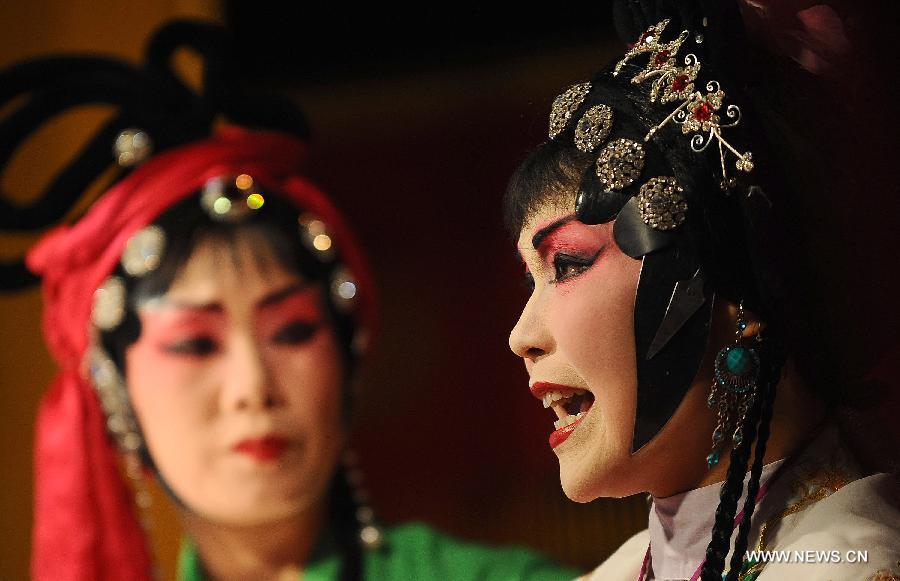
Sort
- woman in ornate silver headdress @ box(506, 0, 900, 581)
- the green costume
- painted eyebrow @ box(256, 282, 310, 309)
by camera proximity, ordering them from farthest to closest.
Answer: painted eyebrow @ box(256, 282, 310, 309), the green costume, woman in ornate silver headdress @ box(506, 0, 900, 581)

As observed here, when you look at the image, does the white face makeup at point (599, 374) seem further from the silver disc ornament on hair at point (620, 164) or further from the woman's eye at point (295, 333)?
the woman's eye at point (295, 333)

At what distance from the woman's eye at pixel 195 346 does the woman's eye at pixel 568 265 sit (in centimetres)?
76

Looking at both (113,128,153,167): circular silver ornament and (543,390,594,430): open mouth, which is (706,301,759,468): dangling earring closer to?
(543,390,594,430): open mouth

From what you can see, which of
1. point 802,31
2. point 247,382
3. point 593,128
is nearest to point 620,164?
point 593,128

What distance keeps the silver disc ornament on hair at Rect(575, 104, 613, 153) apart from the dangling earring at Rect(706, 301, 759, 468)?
130 millimetres

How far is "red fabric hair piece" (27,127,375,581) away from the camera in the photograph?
4.60 ft

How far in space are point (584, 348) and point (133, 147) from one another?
0.97 m

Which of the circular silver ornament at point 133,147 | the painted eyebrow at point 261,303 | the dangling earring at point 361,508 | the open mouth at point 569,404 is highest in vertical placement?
the circular silver ornament at point 133,147

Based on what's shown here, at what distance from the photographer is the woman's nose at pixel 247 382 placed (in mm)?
1337

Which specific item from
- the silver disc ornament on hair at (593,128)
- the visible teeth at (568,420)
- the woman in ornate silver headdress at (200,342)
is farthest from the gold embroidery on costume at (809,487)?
the woman in ornate silver headdress at (200,342)

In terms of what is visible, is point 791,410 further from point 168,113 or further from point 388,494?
point 168,113

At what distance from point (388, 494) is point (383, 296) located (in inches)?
11.2

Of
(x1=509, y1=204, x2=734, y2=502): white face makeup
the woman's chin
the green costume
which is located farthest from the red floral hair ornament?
the green costume

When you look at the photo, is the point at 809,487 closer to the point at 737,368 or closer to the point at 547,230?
the point at 737,368
